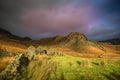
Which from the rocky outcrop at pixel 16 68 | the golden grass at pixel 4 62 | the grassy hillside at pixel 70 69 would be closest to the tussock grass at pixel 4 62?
the golden grass at pixel 4 62

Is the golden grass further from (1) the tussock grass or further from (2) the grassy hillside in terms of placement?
(2) the grassy hillside

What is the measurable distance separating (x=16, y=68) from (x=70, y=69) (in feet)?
78.1

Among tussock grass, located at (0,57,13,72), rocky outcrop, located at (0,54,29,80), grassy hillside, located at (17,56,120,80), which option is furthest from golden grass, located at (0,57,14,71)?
grassy hillside, located at (17,56,120,80)

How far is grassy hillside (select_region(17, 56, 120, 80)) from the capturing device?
190ft

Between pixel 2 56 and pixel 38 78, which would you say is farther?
pixel 2 56

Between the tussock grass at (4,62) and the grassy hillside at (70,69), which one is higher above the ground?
the tussock grass at (4,62)

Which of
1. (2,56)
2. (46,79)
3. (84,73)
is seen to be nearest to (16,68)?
(46,79)

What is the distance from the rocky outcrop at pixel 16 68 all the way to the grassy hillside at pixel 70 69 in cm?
236

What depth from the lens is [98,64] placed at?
64.8 metres

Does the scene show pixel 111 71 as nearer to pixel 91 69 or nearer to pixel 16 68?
pixel 91 69

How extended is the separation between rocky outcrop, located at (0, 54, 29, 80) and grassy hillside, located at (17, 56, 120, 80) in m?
2.36

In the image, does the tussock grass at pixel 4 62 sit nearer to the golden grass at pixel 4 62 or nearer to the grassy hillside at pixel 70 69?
the golden grass at pixel 4 62

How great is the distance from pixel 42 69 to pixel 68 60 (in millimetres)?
10819

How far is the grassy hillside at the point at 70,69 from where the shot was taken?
5788cm
